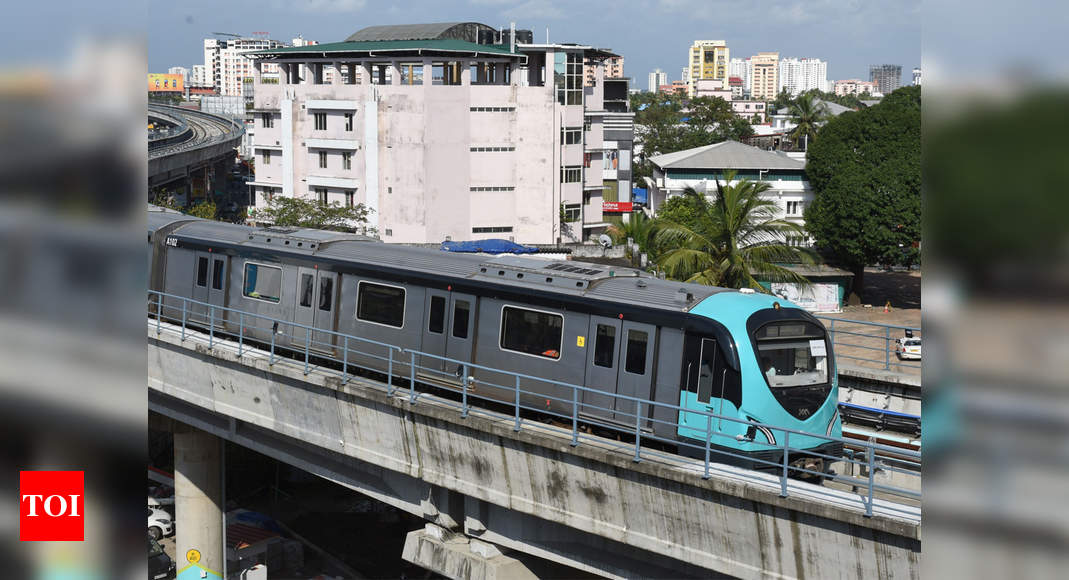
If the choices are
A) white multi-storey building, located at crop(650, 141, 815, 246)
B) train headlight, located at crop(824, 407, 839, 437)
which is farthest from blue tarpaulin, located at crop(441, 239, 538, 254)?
train headlight, located at crop(824, 407, 839, 437)

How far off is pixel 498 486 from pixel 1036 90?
12.6 meters

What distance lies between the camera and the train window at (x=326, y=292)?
1814 centimetres

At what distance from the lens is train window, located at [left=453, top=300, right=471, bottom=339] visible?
16125mm

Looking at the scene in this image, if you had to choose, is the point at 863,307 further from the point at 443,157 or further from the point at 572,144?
the point at 443,157

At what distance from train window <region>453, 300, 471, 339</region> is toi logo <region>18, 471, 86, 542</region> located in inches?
506

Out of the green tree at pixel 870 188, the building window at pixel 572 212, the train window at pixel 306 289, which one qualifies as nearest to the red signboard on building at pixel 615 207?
the building window at pixel 572 212

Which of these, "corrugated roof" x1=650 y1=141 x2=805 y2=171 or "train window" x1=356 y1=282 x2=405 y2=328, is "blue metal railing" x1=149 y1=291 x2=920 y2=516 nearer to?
"train window" x1=356 y1=282 x2=405 y2=328

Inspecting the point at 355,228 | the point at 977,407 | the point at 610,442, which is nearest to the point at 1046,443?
the point at 977,407

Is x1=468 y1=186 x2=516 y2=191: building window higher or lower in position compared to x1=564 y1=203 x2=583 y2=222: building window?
higher

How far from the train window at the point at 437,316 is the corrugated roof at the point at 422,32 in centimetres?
4435

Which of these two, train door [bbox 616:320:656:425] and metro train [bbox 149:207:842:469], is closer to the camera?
metro train [bbox 149:207:842:469]

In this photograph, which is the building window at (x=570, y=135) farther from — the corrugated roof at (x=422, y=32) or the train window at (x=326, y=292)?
the train window at (x=326, y=292)

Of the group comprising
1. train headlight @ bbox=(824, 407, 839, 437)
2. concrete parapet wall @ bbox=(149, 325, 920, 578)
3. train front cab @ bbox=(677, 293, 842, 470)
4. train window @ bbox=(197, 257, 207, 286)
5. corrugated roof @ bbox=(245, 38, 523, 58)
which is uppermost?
corrugated roof @ bbox=(245, 38, 523, 58)

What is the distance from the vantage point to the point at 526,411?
15.6 meters
